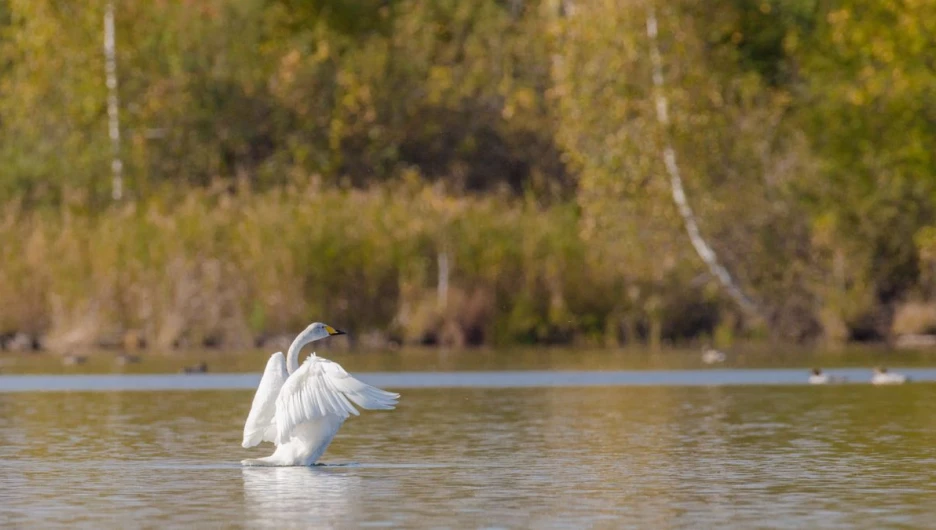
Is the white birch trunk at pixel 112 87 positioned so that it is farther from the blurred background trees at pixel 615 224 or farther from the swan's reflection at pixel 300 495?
the swan's reflection at pixel 300 495

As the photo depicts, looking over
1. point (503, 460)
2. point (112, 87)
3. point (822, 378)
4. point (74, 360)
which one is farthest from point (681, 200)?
point (503, 460)

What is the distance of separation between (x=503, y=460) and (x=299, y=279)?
63.9ft

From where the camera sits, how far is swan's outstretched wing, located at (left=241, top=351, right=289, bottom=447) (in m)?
14.7

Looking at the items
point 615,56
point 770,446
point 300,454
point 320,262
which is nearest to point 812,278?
point 615,56

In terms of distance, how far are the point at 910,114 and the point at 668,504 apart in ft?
81.2

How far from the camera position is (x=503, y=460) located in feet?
50.5

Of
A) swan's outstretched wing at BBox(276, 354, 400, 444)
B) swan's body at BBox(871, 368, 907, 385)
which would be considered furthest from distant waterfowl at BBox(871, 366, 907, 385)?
swan's outstretched wing at BBox(276, 354, 400, 444)

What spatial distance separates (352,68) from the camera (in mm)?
47406

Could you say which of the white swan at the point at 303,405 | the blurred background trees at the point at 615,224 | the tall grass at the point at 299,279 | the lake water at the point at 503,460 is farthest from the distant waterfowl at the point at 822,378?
the white swan at the point at 303,405

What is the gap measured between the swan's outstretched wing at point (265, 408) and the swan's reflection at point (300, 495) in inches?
9.5

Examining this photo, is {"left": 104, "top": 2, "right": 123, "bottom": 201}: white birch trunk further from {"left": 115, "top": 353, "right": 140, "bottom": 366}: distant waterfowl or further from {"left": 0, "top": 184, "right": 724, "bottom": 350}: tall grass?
{"left": 115, "top": 353, "right": 140, "bottom": 366}: distant waterfowl

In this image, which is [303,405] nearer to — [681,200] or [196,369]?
[196,369]

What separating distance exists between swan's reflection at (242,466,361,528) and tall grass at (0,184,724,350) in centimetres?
1941

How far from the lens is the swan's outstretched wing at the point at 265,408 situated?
1466cm
